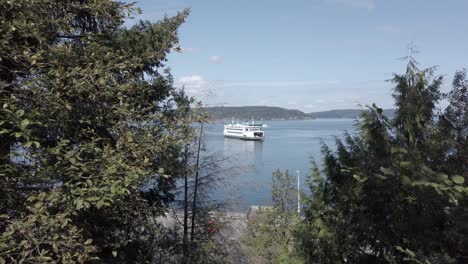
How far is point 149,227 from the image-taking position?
313 inches

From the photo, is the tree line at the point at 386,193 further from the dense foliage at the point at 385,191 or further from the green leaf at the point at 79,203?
the green leaf at the point at 79,203

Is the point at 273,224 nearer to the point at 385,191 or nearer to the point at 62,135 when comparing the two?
the point at 385,191

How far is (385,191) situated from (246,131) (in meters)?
83.2

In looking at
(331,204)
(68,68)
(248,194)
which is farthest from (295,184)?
(68,68)

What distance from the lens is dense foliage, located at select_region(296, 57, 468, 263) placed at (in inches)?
234

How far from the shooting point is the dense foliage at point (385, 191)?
595 cm

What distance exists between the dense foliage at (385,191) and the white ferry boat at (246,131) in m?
73.5

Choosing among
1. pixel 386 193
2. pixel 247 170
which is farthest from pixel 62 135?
pixel 247 170

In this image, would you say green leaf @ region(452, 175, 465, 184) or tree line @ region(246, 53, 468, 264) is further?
tree line @ region(246, 53, 468, 264)

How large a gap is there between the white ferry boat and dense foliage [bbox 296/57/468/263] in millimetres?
73538

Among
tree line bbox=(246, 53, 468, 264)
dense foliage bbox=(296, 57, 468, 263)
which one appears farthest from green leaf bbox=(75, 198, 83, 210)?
dense foliage bbox=(296, 57, 468, 263)

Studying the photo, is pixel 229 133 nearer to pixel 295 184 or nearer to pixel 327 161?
pixel 295 184

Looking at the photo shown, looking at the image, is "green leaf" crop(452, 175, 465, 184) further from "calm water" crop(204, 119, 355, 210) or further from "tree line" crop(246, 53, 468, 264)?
"calm water" crop(204, 119, 355, 210)

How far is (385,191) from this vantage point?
790 centimetres
